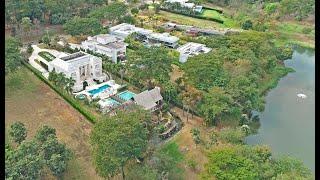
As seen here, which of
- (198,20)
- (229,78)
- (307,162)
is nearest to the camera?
(307,162)

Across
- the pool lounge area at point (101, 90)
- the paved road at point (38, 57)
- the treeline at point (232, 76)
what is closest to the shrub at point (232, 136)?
the treeline at point (232, 76)

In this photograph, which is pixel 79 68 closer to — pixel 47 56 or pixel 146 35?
pixel 47 56

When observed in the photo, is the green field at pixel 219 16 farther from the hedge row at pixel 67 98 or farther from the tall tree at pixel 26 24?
the hedge row at pixel 67 98

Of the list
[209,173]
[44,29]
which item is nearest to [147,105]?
[209,173]

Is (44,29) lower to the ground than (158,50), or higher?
lower

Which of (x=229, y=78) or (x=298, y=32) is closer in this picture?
(x=229, y=78)

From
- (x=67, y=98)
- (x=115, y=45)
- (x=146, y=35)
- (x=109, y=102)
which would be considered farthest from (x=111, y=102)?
(x=146, y=35)

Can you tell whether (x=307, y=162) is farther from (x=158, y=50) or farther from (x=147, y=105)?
(x=158, y=50)
